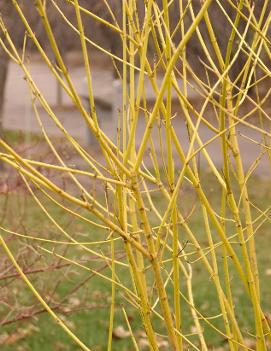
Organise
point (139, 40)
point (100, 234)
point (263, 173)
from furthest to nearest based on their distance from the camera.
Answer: point (263, 173) → point (100, 234) → point (139, 40)

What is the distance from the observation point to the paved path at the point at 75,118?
18281 mm

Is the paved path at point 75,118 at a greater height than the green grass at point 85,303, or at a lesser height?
greater

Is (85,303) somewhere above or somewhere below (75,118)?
below

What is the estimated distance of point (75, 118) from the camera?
23.8 m

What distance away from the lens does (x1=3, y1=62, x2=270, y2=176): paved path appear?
1828 cm

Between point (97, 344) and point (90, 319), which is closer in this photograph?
point (97, 344)

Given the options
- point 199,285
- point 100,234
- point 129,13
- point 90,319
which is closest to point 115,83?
point 100,234

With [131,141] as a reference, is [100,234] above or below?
below

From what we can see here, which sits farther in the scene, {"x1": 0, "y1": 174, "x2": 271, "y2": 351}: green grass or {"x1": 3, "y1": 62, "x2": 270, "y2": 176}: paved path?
{"x1": 3, "y1": 62, "x2": 270, "y2": 176}: paved path

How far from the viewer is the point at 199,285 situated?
9047 millimetres

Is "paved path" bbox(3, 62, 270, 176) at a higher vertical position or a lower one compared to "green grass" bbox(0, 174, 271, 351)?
higher

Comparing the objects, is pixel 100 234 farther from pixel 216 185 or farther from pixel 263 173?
pixel 263 173

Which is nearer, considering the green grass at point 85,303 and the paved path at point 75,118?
the green grass at point 85,303

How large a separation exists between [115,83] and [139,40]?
15.5 m
